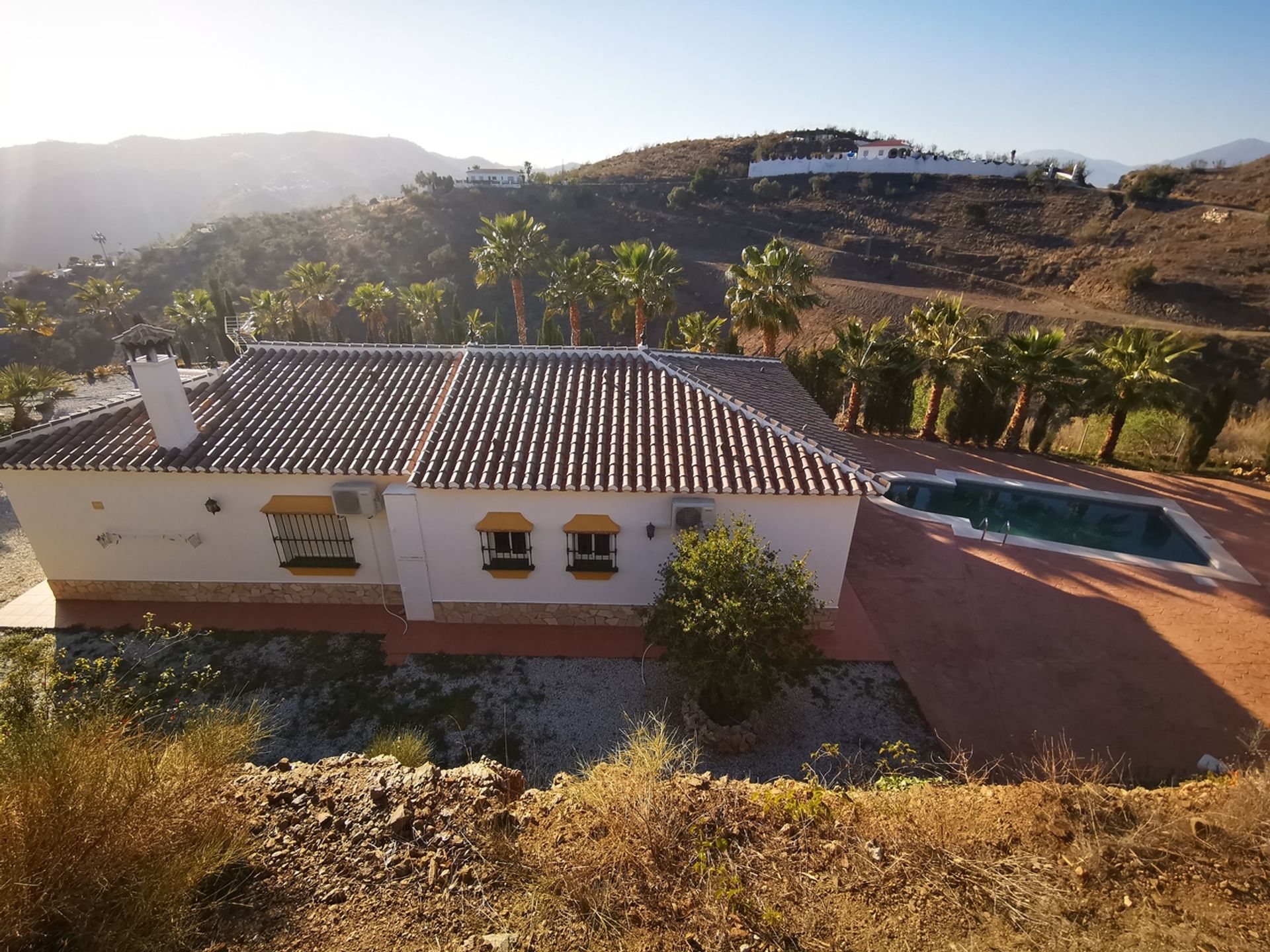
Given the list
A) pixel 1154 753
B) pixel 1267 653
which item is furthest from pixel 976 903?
pixel 1267 653

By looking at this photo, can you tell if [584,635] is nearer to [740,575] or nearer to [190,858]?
[740,575]

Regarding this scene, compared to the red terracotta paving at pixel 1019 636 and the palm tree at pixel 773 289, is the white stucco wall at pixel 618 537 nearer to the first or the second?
the red terracotta paving at pixel 1019 636

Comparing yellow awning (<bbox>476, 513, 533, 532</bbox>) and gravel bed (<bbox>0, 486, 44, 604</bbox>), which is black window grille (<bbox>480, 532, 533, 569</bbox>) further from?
gravel bed (<bbox>0, 486, 44, 604</bbox>)

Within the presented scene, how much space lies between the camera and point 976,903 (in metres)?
5.78

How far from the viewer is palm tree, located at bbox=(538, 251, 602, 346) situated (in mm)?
29891

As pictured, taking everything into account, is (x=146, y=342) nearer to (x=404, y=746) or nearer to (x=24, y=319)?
(x=404, y=746)

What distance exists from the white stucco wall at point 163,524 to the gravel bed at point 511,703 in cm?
167

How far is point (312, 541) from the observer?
13.2 m

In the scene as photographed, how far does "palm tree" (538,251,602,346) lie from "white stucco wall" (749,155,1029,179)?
73800mm

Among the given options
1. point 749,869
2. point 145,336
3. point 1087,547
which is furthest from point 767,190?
point 749,869

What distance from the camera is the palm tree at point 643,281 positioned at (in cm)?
2623

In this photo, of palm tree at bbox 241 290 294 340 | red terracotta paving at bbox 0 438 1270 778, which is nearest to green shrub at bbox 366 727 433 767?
red terracotta paving at bbox 0 438 1270 778

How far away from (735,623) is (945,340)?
19815mm

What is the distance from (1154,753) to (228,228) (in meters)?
101
